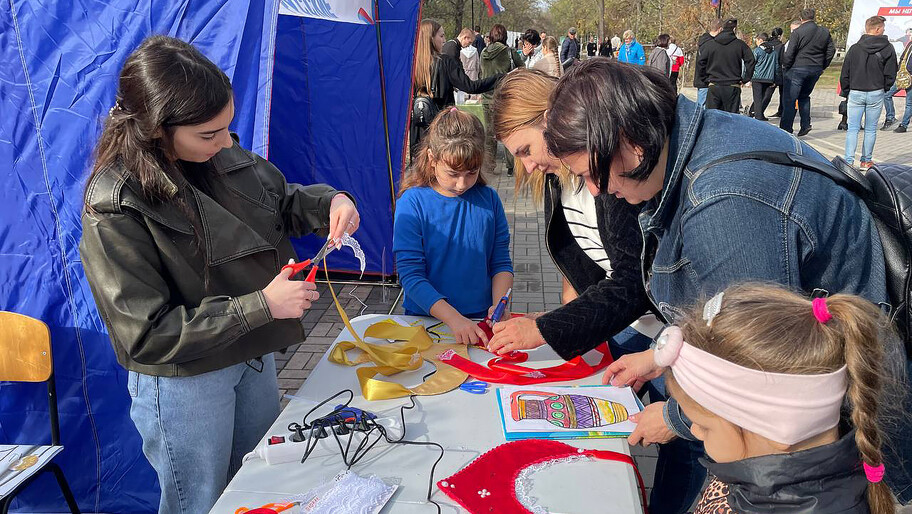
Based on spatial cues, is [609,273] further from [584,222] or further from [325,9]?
[325,9]

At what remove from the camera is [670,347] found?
121 centimetres

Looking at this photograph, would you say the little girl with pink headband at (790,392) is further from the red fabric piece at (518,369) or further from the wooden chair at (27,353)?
the wooden chair at (27,353)

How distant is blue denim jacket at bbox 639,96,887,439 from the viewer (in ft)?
3.95

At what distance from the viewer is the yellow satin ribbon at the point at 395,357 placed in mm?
1865

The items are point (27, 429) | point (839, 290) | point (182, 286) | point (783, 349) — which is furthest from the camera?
point (27, 429)

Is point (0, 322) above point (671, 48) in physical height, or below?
below

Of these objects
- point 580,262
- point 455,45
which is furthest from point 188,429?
point 455,45

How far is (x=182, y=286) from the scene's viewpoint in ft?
5.41

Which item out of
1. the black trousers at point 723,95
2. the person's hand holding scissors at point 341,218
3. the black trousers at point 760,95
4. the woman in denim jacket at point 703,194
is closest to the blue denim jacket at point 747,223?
the woman in denim jacket at point 703,194

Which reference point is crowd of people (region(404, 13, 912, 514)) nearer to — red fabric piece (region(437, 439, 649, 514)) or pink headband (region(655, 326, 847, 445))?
pink headband (region(655, 326, 847, 445))

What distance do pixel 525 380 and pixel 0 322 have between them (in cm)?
183

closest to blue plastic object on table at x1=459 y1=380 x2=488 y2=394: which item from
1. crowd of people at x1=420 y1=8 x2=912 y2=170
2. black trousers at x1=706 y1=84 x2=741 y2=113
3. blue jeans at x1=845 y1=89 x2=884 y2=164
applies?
crowd of people at x1=420 y1=8 x2=912 y2=170


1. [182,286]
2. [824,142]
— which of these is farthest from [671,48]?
[182,286]

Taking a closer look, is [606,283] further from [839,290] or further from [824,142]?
[824,142]
